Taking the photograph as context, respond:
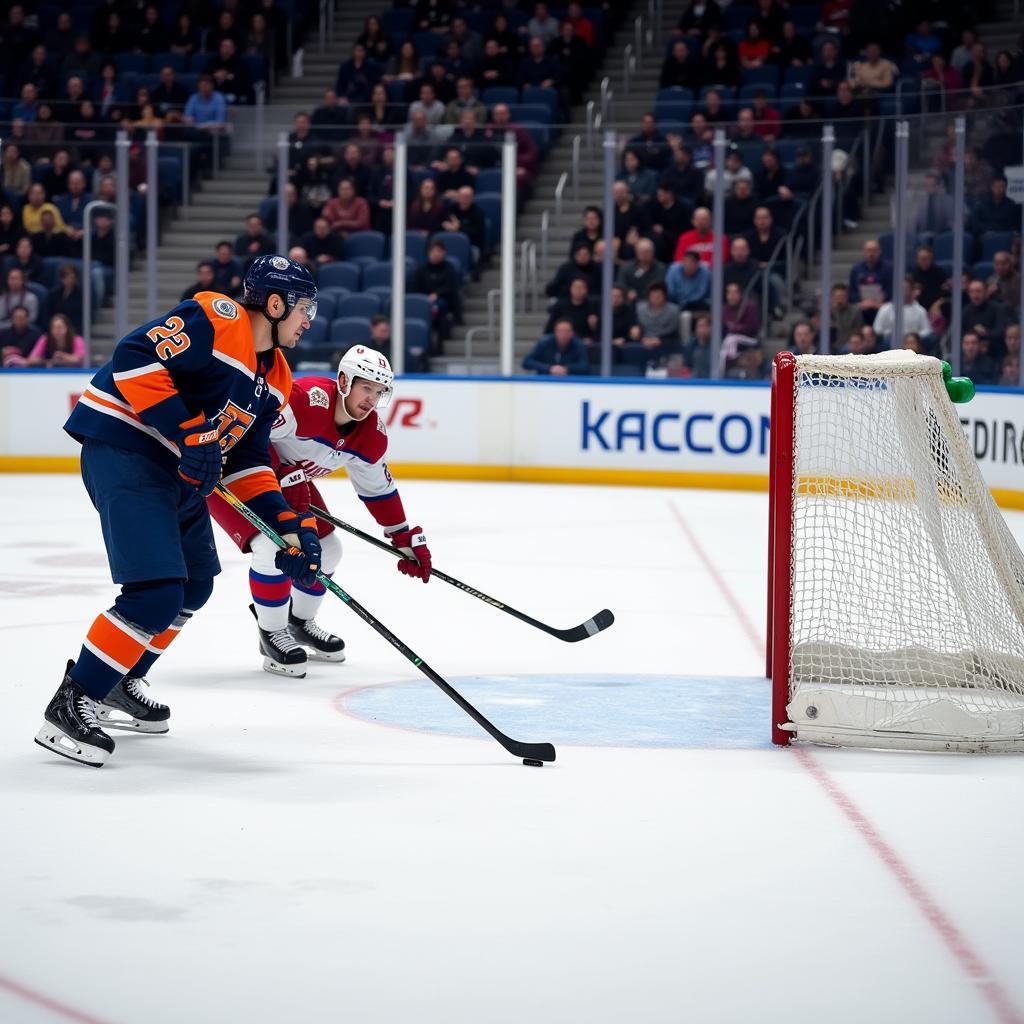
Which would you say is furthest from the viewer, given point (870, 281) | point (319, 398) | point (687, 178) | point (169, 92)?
point (169, 92)

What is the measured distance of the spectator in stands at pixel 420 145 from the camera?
10375 millimetres

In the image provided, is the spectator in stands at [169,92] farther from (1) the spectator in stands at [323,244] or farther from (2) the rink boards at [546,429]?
(2) the rink boards at [546,429]

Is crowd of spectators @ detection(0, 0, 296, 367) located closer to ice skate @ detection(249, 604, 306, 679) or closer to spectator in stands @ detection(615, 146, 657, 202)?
spectator in stands @ detection(615, 146, 657, 202)

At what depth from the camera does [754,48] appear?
12695 mm

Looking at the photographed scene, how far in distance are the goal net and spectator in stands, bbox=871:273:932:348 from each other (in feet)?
17.9

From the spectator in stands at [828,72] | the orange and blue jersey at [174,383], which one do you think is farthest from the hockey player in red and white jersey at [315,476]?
the spectator in stands at [828,72]

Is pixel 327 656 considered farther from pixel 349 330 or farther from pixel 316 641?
pixel 349 330

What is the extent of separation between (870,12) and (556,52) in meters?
2.34

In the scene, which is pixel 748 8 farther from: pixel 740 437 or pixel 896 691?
pixel 896 691

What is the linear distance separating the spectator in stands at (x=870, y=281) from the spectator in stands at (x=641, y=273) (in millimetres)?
1118

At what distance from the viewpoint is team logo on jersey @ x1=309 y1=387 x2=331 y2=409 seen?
4797 mm

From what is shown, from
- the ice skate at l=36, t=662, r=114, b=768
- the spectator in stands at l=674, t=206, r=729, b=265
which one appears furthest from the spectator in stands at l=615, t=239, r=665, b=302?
the ice skate at l=36, t=662, r=114, b=768

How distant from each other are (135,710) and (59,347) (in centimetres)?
696

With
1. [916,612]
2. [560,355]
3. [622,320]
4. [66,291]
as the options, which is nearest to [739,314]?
[622,320]
